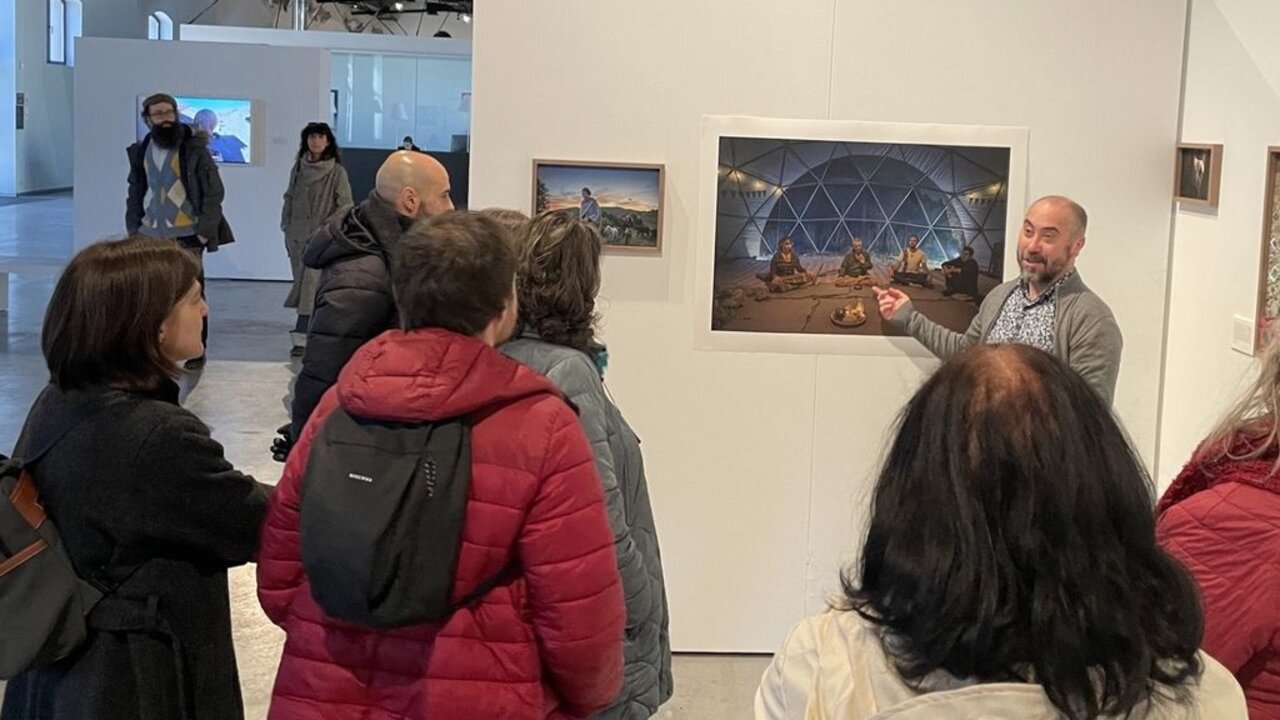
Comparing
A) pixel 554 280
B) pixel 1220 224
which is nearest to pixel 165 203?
pixel 1220 224

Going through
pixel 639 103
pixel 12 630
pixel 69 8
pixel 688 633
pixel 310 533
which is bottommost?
pixel 688 633

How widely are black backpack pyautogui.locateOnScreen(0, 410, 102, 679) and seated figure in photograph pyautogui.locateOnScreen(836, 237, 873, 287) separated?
2682 millimetres

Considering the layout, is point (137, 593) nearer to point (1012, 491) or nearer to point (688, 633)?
point (1012, 491)

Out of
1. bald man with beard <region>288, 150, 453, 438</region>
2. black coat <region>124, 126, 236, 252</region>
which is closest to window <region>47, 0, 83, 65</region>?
black coat <region>124, 126, 236, 252</region>

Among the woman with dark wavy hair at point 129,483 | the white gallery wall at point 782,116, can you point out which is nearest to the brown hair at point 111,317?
the woman with dark wavy hair at point 129,483

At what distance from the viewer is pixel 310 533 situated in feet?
6.73

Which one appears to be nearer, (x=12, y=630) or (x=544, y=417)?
(x=544, y=417)

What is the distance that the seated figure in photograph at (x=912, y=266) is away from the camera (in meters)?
4.48

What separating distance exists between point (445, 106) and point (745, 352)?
1637 cm

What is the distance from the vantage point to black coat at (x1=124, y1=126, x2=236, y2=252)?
880 cm

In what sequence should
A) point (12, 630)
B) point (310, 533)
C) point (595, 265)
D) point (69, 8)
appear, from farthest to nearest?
point (69, 8)
point (595, 265)
point (12, 630)
point (310, 533)

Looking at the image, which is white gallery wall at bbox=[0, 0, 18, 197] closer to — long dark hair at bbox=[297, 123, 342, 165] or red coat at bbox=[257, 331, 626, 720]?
long dark hair at bbox=[297, 123, 342, 165]

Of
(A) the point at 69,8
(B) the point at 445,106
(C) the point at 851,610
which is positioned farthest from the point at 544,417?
(A) the point at 69,8

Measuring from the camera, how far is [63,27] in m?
27.1
